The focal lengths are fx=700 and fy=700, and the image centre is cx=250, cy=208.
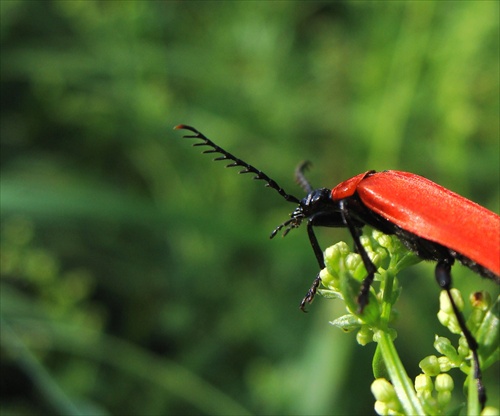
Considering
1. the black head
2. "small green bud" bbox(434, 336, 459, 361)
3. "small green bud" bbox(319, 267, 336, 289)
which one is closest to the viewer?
"small green bud" bbox(434, 336, 459, 361)

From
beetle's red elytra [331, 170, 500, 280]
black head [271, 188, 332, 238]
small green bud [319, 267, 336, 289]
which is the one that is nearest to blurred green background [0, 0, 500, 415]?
black head [271, 188, 332, 238]

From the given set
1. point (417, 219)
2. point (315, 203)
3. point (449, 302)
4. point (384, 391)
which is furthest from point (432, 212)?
point (384, 391)

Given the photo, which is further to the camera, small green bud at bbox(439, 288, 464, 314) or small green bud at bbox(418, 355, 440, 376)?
small green bud at bbox(439, 288, 464, 314)

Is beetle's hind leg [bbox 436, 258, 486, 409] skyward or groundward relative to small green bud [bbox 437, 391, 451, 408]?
skyward

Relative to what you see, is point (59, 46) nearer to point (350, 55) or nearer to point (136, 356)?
point (350, 55)

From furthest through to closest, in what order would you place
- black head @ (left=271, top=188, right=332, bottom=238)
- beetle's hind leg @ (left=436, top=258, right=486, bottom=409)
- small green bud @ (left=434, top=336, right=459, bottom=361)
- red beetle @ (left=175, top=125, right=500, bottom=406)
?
black head @ (left=271, top=188, right=332, bottom=238), red beetle @ (left=175, top=125, right=500, bottom=406), small green bud @ (left=434, top=336, right=459, bottom=361), beetle's hind leg @ (left=436, top=258, right=486, bottom=409)

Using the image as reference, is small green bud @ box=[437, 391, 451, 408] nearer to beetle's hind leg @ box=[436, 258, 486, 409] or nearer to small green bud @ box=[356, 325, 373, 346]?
beetle's hind leg @ box=[436, 258, 486, 409]
